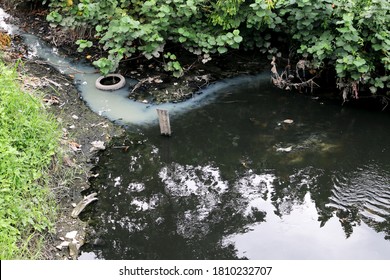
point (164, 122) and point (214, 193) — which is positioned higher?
point (164, 122)

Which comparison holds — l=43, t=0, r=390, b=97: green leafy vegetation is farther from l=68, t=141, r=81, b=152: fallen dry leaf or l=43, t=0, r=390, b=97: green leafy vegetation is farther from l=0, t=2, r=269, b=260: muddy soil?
l=68, t=141, r=81, b=152: fallen dry leaf

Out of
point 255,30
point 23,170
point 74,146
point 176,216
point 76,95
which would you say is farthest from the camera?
point 255,30

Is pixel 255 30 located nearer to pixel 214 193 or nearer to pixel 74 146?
pixel 214 193

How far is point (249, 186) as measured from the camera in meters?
6.19

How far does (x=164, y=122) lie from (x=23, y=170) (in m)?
2.25

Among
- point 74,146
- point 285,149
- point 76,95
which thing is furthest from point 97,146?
point 285,149

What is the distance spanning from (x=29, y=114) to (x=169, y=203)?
7.73 feet

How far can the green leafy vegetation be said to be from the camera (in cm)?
723

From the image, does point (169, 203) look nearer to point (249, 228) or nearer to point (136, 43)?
point (249, 228)

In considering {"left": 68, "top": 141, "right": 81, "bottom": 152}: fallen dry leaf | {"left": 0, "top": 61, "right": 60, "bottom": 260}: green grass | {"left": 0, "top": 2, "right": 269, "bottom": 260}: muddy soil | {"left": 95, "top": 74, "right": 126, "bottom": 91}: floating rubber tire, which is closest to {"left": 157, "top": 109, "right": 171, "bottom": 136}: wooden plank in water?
{"left": 0, "top": 2, "right": 269, "bottom": 260}: muddy soil

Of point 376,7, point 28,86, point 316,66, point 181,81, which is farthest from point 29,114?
point 376,7

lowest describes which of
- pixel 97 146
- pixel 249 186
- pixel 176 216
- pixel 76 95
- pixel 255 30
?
pixel 176 216

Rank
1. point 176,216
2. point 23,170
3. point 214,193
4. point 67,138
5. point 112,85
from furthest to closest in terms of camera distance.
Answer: point 112,85
point 67,138
point 214,193
point 176,216
point 23,170

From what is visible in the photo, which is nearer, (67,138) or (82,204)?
(82,204)
